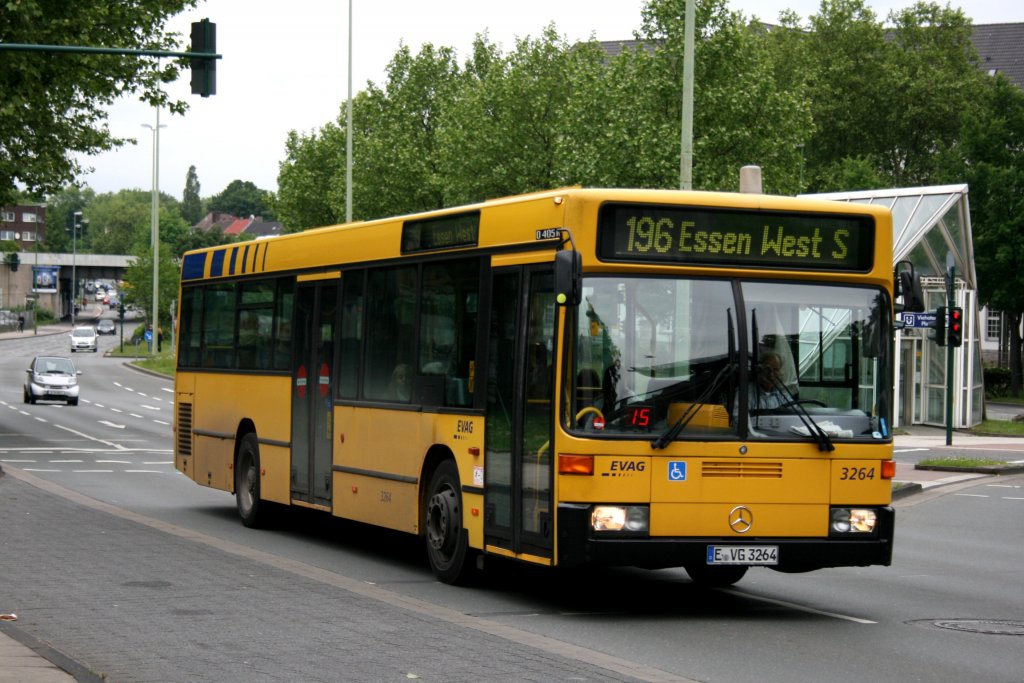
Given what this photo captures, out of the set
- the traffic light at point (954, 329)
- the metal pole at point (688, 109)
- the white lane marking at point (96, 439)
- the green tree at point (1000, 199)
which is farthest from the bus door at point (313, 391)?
the green tree at point (1000, 199)

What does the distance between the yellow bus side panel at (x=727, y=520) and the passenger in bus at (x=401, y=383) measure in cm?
338

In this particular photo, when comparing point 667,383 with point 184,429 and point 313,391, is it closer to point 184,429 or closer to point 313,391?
point 313,391

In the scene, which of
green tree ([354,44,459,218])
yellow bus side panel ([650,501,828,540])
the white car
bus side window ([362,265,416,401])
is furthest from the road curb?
the white car

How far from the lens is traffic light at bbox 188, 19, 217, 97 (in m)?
20.5

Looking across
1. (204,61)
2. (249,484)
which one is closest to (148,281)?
(204,61)

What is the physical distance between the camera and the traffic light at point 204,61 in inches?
807

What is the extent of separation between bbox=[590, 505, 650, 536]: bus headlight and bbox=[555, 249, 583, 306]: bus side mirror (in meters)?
1.40

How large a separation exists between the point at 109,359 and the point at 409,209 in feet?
113

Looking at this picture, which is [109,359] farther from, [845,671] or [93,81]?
[845,671]

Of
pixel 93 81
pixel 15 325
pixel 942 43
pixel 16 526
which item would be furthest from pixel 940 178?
pixel 15 325

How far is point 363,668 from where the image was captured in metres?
8.45

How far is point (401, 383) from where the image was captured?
533 inches

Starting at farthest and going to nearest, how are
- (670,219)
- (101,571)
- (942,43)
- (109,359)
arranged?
(109,359) < (942,43) < (101,571) < (670,219)

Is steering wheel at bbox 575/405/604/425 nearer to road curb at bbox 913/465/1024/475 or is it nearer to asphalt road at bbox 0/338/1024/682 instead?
asphalt road at bbox 0/338/1024/682
